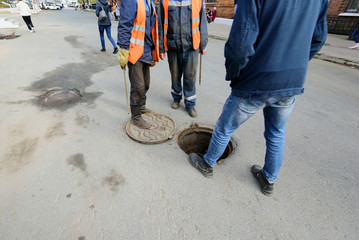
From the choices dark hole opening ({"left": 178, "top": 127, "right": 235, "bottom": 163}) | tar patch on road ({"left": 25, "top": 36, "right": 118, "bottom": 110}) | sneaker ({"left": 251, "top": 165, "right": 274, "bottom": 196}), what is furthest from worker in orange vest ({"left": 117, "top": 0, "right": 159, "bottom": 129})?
sneaker ({"left": 251, "top": 165, "right": 274, "bottom": 196})

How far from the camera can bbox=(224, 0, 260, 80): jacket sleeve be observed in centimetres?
141

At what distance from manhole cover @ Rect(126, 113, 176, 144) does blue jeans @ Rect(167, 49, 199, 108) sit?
22.5 inches

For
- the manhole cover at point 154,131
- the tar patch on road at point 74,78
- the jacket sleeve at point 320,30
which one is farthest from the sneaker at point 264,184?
the tar patch on road at point 74,78

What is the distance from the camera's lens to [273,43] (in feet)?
4.96

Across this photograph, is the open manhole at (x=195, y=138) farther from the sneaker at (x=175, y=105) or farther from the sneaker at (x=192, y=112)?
the sneaker at (x=175, y=105)

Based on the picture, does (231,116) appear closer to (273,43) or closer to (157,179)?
(273,43)

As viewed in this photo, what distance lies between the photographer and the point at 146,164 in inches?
100

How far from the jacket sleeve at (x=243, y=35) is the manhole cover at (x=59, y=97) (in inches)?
141

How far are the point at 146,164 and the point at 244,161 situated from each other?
4.34 ft

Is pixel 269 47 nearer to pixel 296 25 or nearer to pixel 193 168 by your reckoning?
pixel 296 25

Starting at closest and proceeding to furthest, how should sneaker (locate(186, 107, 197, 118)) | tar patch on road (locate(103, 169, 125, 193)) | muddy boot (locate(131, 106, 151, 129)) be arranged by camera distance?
tar patch on road (locate(103, 169, 125, 193)) → muddy boot (locate(131, 106, 151, 129)) → sneaker (locate(186, 107, 197, 118))

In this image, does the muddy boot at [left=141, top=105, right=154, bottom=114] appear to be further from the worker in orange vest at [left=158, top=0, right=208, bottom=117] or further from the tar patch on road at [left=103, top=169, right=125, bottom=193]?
the tar patch on road at [left=103, top=169, right=125, bottom=193]

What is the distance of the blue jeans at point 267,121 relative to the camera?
181 centimetres

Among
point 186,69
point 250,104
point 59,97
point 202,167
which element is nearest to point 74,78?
point 59,97
